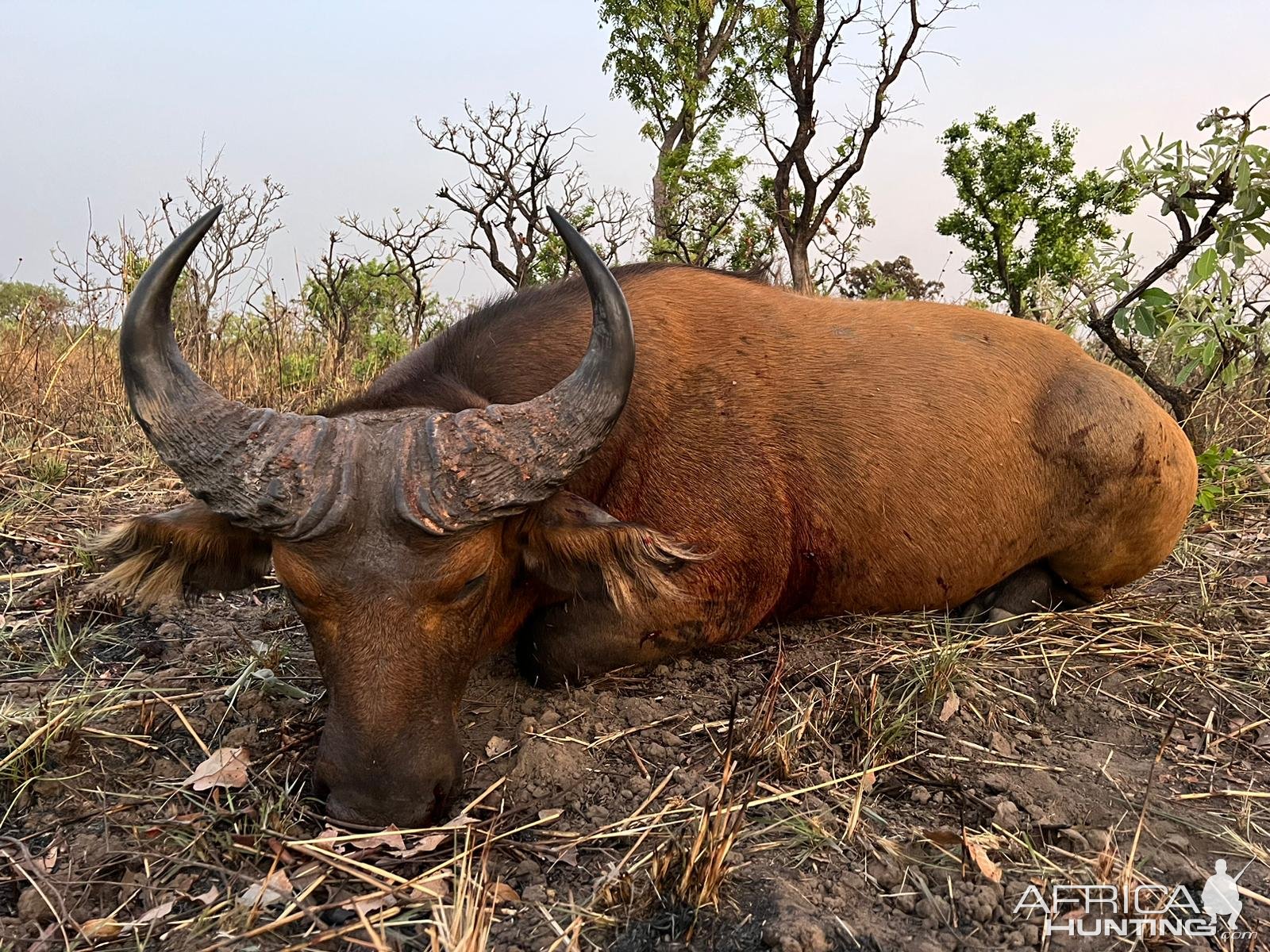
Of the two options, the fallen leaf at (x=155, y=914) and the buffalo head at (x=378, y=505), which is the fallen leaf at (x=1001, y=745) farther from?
the fallen leaf at (x=155, y=914)

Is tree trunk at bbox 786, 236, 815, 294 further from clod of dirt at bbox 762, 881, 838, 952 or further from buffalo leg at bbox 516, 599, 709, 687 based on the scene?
clod of dirt at bbox 762, 881, 838, 952

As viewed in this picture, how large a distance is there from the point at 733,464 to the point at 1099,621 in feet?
6.53

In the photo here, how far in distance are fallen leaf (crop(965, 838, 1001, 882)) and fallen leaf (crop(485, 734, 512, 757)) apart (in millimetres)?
1382

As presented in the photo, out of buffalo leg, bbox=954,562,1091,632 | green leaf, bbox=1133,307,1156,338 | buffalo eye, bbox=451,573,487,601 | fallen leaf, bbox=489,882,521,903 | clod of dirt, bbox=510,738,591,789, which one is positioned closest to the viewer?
fallen leaf, bbox=489,882,521,903

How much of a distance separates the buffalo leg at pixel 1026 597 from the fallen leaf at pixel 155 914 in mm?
3379

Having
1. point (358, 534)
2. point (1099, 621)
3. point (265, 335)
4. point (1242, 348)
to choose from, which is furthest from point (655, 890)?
point (265, 335)

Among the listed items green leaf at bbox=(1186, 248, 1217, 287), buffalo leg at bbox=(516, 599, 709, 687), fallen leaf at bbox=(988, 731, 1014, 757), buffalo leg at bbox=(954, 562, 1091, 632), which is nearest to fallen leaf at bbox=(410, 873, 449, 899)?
buffalo leg at bbox=(516, 599, 709, 687)

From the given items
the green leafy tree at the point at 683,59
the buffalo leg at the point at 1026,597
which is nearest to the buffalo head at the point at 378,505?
the buffalo leg at the point at 1026,597

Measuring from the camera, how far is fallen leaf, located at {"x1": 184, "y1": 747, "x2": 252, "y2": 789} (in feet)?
7.91

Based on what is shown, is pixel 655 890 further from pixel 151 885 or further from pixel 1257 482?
pixel 1257 482

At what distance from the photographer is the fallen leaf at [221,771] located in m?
2.41

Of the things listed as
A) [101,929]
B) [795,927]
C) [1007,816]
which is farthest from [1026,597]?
[101,929]

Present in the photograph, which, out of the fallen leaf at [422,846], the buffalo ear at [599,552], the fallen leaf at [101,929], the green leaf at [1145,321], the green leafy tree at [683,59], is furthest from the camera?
the green leafy tree at [683,59]

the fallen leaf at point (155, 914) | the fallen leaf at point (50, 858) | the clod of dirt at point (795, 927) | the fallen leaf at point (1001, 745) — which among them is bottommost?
the fallen leaf at point (1001, 745)
